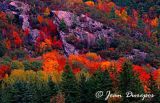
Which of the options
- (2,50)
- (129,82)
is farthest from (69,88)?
(2,50)

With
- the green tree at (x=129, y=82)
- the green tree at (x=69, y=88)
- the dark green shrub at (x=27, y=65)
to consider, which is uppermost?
the green tree at (x=129, y=82)

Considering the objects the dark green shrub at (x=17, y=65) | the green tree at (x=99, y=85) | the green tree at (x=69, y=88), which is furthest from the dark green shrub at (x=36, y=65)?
the green tree at (x=99, y=85)

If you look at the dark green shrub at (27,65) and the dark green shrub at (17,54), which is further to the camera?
the dark green shrub at (17,54)

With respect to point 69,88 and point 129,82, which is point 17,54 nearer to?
point 69,88

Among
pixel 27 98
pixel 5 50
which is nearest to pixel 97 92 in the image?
pixel 27 98

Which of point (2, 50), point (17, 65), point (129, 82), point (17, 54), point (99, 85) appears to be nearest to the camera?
point (129, 82)

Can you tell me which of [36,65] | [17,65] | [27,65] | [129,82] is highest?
[129,82]

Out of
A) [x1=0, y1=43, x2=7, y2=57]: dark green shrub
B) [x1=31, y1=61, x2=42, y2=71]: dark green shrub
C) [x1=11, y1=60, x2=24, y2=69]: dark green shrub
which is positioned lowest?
[x1=0, y1=43, x2=7, y2=57]: dark green shrub

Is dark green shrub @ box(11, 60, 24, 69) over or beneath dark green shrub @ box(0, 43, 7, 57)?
over

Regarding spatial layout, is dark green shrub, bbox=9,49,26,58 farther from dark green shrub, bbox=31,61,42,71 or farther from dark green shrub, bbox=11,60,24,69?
dark green shrub, bbox=11,60,24,69

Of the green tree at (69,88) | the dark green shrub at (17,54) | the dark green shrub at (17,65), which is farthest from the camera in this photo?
the dark green shrub at (17,54)

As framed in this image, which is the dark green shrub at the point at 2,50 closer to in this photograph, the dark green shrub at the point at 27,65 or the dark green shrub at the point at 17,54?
the dark green shrub at the point at 17,54

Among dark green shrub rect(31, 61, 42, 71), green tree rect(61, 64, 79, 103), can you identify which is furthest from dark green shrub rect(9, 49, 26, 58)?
green tree rect(61, 64, 79, 103)

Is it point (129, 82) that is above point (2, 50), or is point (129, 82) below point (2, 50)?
above
